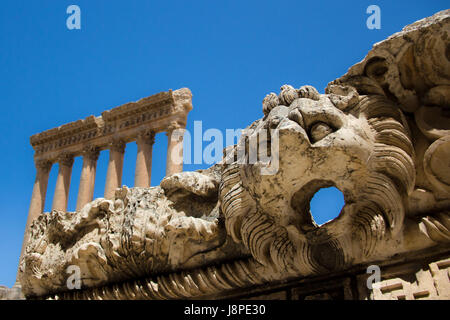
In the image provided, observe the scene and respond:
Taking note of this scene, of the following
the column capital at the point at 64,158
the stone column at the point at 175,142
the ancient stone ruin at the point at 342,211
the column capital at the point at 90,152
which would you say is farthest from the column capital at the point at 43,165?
the ancient stone ruin at the point at 342,211

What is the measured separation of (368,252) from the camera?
2346 millimetres

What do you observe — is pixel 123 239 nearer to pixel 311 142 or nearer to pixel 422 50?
pixel 311 142

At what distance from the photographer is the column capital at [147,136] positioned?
23219mm

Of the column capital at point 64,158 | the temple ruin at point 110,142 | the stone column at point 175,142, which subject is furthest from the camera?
the column capital at point 64,158

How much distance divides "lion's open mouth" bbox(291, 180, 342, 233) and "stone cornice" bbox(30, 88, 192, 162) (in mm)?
19800

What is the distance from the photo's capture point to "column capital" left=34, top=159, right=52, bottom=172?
2639 centimetres

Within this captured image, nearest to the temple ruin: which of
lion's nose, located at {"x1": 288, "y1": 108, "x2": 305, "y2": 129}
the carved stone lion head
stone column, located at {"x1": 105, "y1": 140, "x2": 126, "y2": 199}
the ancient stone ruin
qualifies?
stone column, located at {"x1": 105, "y1": 140, "x2": 126, "y2": 199}

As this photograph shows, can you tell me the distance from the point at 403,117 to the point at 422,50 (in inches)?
13.1

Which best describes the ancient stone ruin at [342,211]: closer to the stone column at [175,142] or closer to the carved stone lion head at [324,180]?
the carved stone lion head at [324,180]

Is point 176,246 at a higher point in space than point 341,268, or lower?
higher

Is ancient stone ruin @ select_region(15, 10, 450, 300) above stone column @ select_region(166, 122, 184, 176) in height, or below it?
below

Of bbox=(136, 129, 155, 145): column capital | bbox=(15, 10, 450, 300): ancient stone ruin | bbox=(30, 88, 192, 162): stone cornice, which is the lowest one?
bbox=(15, 10, 450, 300): ancient stone ruin

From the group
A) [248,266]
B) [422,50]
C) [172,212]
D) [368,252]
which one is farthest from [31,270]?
[422,50]

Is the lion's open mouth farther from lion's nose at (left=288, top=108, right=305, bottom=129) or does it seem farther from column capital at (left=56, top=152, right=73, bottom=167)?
column capital at (left=56, top=152, right=73, bottom=167)
